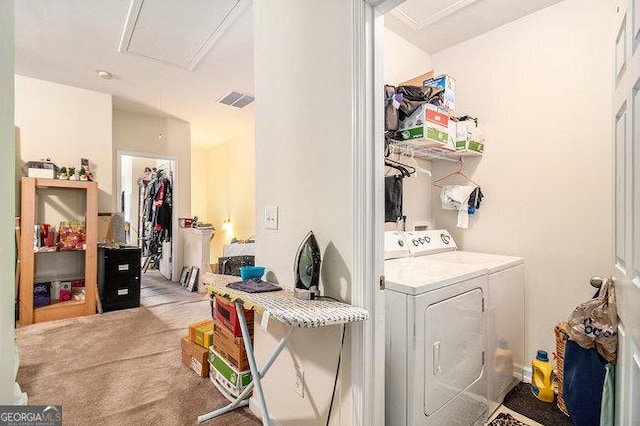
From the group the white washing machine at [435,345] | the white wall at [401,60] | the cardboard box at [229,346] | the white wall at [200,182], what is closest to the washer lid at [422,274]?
the white washing machine at [435,345]

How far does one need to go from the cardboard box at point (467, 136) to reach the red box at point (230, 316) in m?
1.93

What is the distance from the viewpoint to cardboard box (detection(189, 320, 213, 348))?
2248 mm

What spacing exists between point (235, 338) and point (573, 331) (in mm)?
1848

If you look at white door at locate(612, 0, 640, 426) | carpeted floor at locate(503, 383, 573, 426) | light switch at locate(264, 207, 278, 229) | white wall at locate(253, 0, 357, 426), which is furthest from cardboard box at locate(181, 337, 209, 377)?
white door at locate(612, 0, 640, 426)

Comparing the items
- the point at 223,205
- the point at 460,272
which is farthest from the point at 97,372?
the point at 223,205

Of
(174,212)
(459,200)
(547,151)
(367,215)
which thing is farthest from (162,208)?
(547,151)

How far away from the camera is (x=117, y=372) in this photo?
87.8 inches

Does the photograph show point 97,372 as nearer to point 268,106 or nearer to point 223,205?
point 268,106

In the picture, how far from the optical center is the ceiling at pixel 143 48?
2.29 m

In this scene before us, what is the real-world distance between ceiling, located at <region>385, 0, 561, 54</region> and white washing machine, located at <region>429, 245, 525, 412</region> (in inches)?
71.4

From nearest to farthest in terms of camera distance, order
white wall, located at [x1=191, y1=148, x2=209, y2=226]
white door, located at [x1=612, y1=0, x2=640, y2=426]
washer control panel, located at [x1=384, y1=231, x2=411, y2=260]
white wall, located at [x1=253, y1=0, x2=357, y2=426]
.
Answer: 1. white door, located at [x1=612, y1=0, x2=640, y2=426]
2. white wall, located at [x1=253, y1=0, x2=357, y2=426]
3. washer control panel, located at [x1=384, y1=231, x2=411, y2=260]
4. white wall, located at [x1=191, y1=148, x2=209, y2=226]

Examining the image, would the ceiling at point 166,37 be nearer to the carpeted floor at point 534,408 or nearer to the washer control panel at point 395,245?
the washer control panel at point 395,245

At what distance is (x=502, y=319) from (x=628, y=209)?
1.10m

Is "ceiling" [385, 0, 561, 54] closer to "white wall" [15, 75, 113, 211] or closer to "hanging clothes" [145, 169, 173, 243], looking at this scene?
"white wall" [15, 75, 113, 211]
